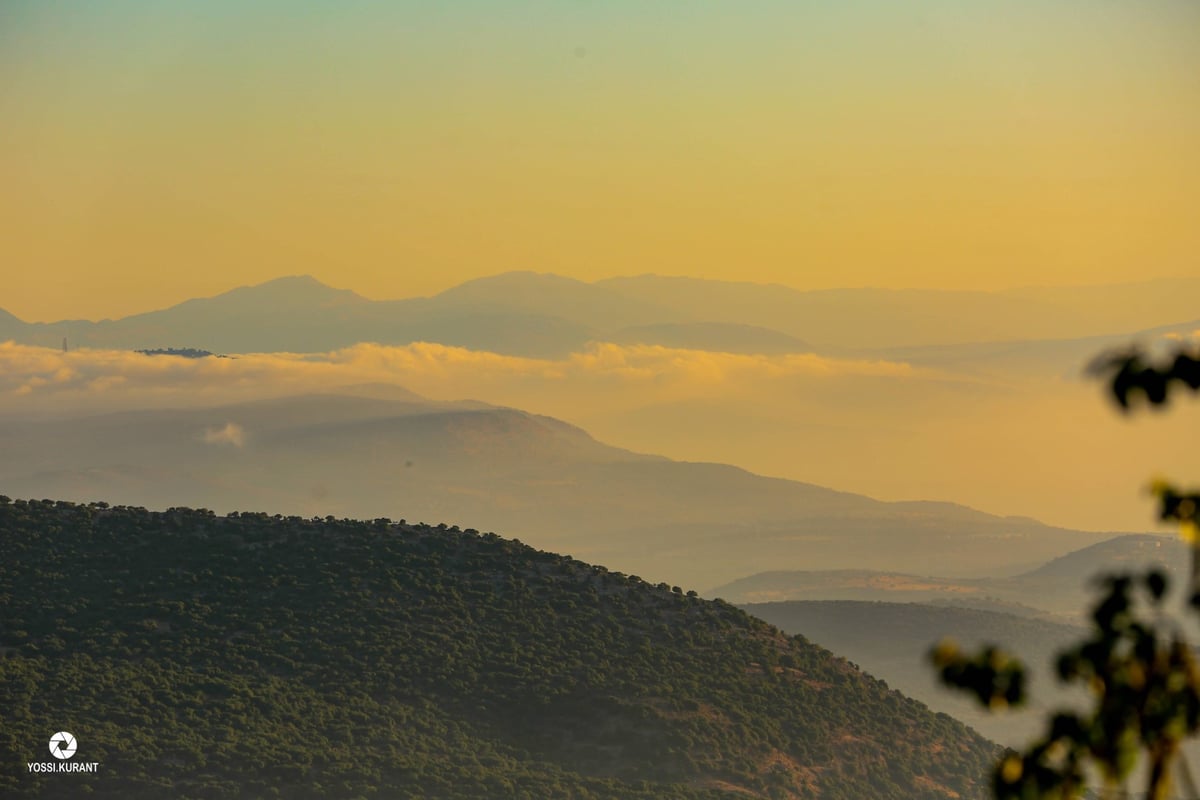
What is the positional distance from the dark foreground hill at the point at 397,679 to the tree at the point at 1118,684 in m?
73.8

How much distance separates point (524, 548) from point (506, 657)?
2294 cm

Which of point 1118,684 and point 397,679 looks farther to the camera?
point 397,679

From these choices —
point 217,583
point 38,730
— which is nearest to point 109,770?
point 38,730

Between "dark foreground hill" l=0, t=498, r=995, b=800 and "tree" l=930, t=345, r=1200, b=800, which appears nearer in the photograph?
"tree" l=930, t=345, r=1200, b=800

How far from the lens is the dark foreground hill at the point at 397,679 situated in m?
90.0

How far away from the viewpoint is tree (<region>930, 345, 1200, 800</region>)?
51.3ft

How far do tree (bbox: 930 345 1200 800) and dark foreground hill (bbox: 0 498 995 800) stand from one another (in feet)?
242

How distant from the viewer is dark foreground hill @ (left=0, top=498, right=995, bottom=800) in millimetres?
90000

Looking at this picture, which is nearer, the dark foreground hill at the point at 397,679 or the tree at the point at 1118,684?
the tree at the point at 1118,684

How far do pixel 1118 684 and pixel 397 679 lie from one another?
90401 mm

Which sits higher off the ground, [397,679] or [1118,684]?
[1118,684]

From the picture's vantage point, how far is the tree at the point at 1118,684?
15625 millimetres

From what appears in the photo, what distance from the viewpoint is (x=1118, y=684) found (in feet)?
52.1

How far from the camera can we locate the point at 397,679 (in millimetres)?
103625
